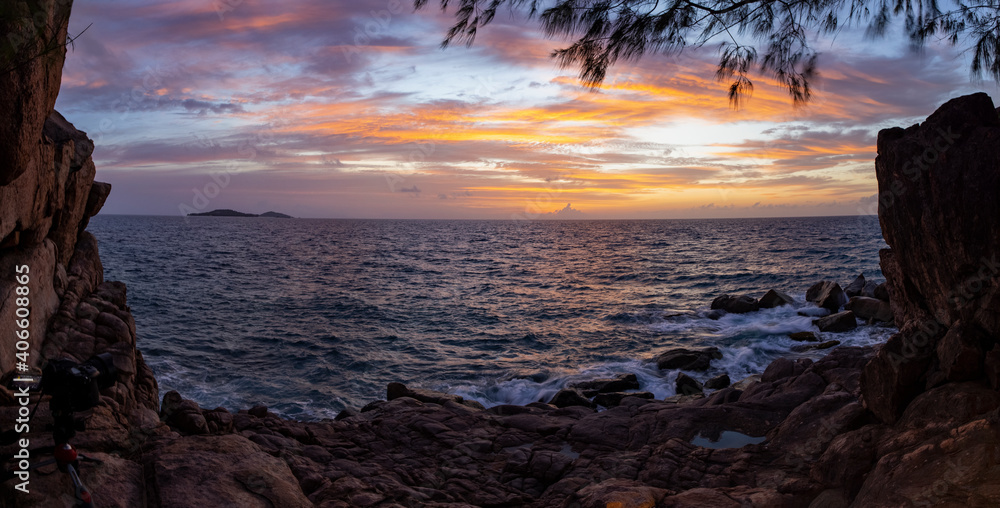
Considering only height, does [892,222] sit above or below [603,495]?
above

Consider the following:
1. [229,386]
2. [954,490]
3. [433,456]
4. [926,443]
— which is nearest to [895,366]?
[926,443]

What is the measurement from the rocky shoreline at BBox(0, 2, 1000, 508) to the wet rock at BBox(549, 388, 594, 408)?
118 inches

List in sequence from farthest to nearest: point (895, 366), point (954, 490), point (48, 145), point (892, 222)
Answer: point (48, 145) < point (892, 222) < point (895, 366) < point (954, 490)

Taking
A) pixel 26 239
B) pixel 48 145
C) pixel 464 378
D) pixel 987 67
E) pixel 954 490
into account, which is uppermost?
pixel 987 67

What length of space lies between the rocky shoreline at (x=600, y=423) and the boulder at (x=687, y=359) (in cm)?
635

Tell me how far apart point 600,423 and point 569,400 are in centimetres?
332

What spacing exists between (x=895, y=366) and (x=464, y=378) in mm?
12087

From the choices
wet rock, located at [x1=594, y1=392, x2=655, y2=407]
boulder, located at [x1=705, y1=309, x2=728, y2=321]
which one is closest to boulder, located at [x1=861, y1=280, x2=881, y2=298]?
boulder, located at [x1=705, y1=309, x2=728, y2=321]

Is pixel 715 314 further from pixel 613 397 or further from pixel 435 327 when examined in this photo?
pixel 613 397

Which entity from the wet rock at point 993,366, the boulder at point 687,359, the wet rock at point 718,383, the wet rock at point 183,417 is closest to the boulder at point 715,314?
the boulder at point 687,359

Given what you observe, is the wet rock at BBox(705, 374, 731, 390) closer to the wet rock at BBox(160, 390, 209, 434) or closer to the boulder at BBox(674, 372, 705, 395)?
the boulder at BBox(674, 372, 705, 395)

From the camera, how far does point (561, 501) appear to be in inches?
281

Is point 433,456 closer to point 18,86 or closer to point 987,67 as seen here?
point 18,86

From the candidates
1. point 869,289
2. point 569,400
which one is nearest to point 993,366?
point 569,400
